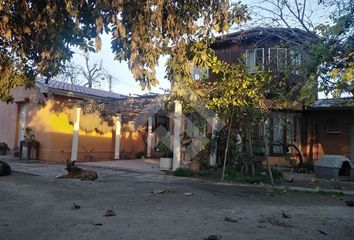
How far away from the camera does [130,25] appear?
4.15 metres

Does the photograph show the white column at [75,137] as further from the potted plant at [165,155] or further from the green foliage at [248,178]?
the green foliage at [248,178]

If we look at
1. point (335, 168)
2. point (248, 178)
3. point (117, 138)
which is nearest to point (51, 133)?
point (117, 138)

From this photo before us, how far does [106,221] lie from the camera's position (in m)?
6.30

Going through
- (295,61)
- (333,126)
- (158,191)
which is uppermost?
(295,61)

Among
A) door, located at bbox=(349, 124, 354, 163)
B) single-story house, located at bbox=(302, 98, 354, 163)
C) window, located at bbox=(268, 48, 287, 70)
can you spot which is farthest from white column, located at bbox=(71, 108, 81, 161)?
door, located at bbox=(349, 124, 354, 163)

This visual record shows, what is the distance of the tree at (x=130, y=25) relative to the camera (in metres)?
4.08

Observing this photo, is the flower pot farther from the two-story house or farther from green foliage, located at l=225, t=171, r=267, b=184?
the two-story house

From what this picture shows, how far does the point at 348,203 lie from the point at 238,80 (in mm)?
4919

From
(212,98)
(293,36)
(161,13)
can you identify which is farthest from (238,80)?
(161,13)

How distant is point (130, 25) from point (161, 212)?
420 cm

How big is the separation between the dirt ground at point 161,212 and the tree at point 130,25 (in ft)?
8.06

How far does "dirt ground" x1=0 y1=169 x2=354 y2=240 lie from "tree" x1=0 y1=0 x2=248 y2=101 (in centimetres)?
246

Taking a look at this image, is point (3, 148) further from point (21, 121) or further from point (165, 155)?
point (165, 155)

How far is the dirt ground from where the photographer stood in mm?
5684
